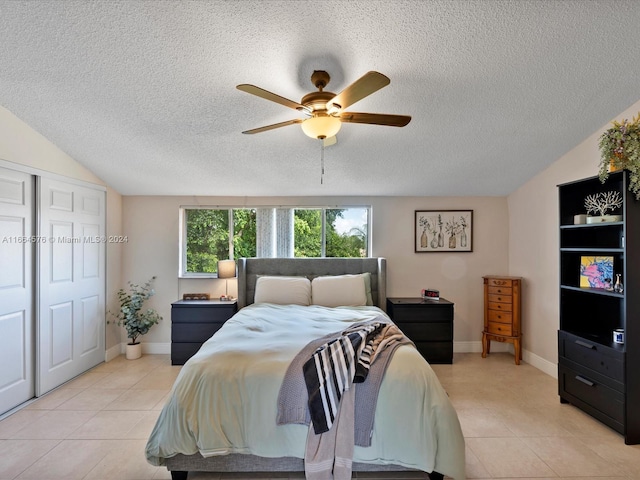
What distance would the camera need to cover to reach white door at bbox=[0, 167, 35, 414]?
2.81m

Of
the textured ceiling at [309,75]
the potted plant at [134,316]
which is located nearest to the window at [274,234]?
the potted plant at [134,316]

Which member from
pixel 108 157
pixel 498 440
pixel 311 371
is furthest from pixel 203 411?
pixel 108 157

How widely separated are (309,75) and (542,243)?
3.15 m

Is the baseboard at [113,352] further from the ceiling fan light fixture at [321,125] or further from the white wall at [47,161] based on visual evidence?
the ceiling fan light fixture at [321,125]

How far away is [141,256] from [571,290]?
478cm

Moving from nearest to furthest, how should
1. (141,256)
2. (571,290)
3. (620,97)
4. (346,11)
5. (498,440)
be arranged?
(346,11), (498,440), (620,97), (571,290), (141,256)

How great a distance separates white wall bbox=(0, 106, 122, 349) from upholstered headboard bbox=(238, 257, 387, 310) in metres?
1.58

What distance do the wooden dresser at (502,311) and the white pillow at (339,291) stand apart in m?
1.58

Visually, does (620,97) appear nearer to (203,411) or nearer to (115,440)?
(203,411)

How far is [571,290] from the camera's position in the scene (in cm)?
308

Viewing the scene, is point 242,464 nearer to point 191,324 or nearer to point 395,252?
point 191,324

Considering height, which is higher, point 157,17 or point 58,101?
point 157,17

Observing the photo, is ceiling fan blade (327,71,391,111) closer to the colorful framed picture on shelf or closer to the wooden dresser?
the colorful framed picture on shelf

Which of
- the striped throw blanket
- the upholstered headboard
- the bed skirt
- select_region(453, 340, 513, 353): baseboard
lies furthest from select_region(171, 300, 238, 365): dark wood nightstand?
select_region(453, 340, 513, 353): baseboard
